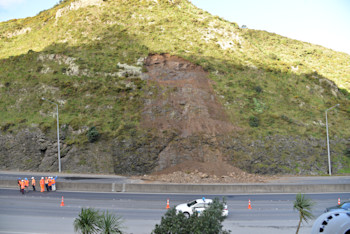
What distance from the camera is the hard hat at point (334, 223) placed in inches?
214

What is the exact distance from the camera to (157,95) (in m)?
50.7

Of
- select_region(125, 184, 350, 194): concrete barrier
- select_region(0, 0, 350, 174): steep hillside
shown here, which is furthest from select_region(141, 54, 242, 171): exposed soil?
select_region(125, 184, 350, 194): concrete barrier

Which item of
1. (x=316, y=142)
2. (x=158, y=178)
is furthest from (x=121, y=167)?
(x=316, y=142)

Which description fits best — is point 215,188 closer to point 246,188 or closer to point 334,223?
point 246,188

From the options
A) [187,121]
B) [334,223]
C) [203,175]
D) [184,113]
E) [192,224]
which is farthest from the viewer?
[184,113]

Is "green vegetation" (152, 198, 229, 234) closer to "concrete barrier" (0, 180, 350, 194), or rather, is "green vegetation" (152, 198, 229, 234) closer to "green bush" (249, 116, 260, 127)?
"concrete barrier" (0, 180, 350, 194)

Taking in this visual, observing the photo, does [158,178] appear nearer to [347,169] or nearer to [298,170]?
[298,170]

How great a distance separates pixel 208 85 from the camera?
54.3m

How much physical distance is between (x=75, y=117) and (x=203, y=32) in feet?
117

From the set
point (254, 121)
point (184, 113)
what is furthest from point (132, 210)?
point (254, 121)

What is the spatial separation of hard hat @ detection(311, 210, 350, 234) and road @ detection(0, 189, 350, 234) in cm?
1102

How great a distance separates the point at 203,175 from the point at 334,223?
31.3 meters

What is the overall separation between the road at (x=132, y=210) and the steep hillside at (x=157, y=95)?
14093mm

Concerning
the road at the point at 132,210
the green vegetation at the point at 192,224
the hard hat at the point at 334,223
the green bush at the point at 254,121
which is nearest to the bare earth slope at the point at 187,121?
the green bush at the point at 254,121
